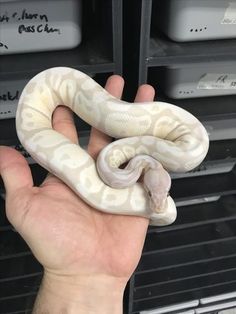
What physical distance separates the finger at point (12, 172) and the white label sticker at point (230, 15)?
0.58 meters

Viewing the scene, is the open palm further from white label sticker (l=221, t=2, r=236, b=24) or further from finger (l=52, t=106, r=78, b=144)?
white label sticker (l=221, t=2, r=236, b=24)

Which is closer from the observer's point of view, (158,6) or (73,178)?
(73,178)

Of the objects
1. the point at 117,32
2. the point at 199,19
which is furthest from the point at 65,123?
the point at 199,19

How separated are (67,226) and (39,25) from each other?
0.45 meters

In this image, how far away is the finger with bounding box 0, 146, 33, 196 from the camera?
2.71ft

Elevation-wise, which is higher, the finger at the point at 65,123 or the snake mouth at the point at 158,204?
the finger at the point at 65,123

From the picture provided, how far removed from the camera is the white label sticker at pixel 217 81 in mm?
1006

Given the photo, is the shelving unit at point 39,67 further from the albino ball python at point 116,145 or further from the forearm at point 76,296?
the forearm at point 76,296

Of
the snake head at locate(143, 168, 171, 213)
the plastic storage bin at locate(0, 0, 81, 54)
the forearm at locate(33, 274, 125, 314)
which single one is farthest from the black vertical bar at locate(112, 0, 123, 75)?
the forearm at locate(33, 274, 125, 314)

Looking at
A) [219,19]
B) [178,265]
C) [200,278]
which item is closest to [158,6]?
[219,19]

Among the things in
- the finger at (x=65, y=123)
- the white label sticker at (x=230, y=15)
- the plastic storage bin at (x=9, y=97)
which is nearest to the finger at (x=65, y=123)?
the finger at (x=65, y=123)

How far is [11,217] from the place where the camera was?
815 mm

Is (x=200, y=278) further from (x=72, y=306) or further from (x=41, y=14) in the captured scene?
(x=41, y=14)

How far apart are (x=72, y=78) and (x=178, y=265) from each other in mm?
777
